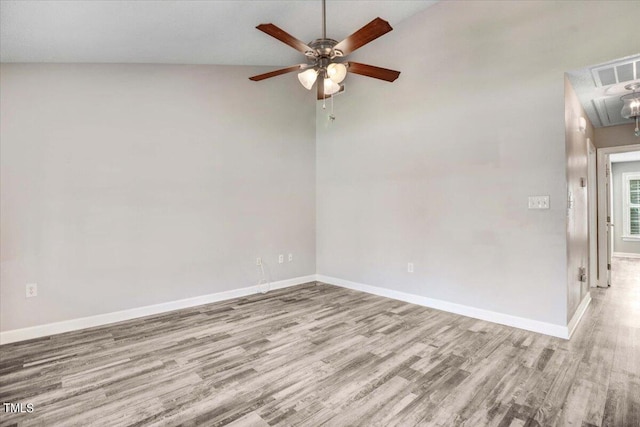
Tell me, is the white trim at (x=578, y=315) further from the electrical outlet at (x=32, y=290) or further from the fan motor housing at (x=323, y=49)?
the electrical outlet at (x=32, y=290)

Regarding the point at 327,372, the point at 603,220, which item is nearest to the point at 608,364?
the point at 327,372

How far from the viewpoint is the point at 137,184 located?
355cm

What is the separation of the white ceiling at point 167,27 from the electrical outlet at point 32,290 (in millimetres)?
2078

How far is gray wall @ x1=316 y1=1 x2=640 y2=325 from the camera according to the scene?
9.58 ft

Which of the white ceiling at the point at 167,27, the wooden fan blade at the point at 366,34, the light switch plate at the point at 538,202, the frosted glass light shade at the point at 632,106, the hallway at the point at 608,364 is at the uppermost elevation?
the white ceiling at the point at 167,27

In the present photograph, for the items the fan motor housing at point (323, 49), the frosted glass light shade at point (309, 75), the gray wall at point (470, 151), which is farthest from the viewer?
the gray wall at point (470, 151)

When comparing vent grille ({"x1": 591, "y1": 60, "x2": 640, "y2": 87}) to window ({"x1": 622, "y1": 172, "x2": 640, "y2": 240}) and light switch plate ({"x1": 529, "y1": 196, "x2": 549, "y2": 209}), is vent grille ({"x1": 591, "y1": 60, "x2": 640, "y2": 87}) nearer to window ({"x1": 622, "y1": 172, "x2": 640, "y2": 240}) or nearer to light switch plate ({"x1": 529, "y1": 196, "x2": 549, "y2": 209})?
light switch plate ({"x1": 529, "y1": 196, "x2": 549, "y2": 209})

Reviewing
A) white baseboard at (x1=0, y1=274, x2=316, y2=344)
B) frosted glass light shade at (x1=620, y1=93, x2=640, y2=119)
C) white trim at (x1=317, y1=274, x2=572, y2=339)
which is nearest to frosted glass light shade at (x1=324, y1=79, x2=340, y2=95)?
white trim at (x1=317, y1=274, x2=572, y2=339)

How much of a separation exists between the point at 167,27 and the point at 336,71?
5.38 ft

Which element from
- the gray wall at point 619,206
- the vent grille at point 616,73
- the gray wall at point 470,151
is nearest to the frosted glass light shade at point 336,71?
the gray wall at point 470,151

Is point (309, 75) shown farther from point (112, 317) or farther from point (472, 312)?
point (112, 317)

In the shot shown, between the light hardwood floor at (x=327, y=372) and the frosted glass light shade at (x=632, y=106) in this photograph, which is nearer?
the light hardwood floor at (x=327, y=372)

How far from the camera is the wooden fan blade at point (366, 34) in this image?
208cm

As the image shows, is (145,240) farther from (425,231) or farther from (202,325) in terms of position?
(425,231)
